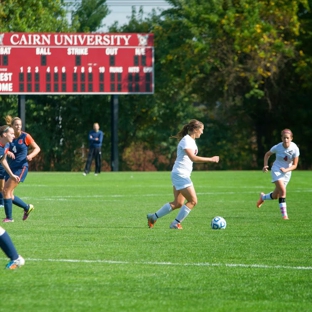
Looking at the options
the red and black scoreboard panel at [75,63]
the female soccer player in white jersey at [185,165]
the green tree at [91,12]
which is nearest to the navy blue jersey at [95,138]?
the red and black scoreboard panel at [75,63]

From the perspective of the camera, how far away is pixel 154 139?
158 ft

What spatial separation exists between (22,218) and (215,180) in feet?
56.9

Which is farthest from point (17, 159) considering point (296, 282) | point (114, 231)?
point (296, 282)

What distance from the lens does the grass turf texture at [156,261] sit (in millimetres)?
7598

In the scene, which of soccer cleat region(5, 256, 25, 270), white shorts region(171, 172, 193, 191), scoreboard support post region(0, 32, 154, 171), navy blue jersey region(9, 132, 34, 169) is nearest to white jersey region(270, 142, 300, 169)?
white shorts region(171, 172, 193, 191)

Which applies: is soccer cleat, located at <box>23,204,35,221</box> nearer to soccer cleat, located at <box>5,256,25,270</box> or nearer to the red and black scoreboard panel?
soccer cleat, located at <box>5,256,25,270</box>

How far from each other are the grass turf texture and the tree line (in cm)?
2642

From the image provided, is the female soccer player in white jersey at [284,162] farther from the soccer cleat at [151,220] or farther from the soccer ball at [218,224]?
the soccer cleat at [151,220]

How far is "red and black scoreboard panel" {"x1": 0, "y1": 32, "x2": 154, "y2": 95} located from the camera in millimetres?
37844

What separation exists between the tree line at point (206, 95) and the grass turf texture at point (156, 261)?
1040 inches

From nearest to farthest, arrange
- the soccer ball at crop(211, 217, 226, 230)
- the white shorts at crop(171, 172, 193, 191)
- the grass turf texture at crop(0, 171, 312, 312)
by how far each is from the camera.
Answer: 1. the grass turf texture at crop(0, 171, 312, 312)
2. the white shorts at crop(171, 172, 193, 191)
3. the soccer ball at crop(211, 217, 226, 230)

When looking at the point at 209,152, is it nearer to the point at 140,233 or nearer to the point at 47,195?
the point at 47,195

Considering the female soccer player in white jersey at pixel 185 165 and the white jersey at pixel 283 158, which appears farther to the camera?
the white jersey at pixel 283 158

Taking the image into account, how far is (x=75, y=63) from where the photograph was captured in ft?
125
